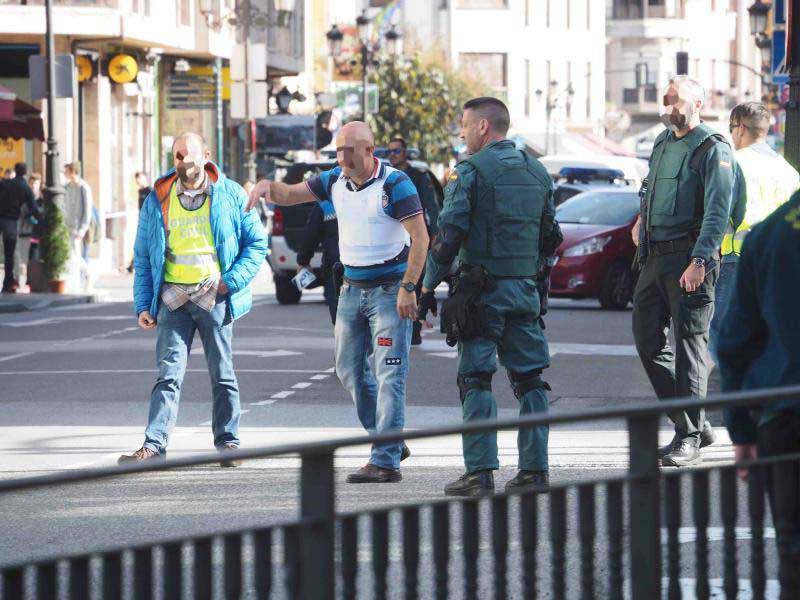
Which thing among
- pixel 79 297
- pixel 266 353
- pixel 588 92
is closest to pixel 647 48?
pixel 588 92

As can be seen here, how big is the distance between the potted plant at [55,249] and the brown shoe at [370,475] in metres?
21.6

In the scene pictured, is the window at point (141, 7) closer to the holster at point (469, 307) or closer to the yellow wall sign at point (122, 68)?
the yellow wall sign at point (122, 68)

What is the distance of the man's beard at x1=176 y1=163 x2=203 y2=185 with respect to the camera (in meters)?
9.97

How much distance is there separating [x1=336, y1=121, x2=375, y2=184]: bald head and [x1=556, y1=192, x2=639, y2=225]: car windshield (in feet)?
50.5

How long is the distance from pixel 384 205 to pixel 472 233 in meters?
0.99

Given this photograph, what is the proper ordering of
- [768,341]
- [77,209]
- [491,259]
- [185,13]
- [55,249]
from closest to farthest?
1. [768,341]
2. [491,259]
3. [55,249]
4. [77,209]
5. [185,13]

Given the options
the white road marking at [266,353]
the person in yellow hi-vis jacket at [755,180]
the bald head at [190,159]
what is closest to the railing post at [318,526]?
the bald head at [190,159]

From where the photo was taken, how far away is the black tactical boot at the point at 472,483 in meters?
5.93

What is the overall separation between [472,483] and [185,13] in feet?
118

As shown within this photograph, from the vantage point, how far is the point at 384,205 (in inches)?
371

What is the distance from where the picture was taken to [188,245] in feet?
33.1

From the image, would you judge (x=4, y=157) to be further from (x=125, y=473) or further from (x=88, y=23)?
(x=125, y=473)

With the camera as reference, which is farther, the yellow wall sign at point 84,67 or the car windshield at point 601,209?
the yellow wall sign at point 84,67

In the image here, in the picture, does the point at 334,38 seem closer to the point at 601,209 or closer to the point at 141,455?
the point at 601,209
